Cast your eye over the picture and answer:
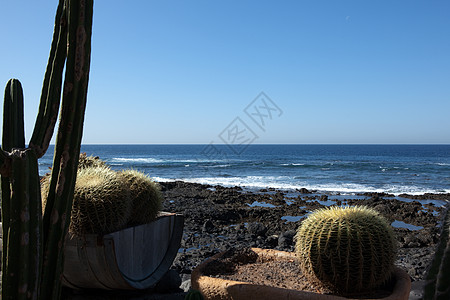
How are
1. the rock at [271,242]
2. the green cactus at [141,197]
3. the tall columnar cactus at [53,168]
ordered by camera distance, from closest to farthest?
1. the tall columnar cactus at [53,168]
2. the green cactus at [141,197]
3. the rock at [271,242]

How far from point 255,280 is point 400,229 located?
27.0ft

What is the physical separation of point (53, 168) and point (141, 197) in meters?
1.25

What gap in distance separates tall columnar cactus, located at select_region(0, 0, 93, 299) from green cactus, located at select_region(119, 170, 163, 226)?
1.02 meters

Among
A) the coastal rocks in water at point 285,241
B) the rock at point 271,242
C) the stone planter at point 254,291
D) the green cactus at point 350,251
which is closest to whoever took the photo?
the stone planter at point 254,291

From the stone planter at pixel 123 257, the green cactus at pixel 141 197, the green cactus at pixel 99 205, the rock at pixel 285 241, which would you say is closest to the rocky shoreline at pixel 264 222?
the rock at pixel 285 241

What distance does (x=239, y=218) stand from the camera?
1119cm

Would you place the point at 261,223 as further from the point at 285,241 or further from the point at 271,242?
the point at 285,241

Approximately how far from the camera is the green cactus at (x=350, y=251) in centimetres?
293

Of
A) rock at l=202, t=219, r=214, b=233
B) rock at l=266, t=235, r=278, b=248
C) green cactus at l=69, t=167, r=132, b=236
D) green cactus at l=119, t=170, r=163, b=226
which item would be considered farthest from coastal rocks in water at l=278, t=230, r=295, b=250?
green cactus at l=69, t=167, r=132, b=236

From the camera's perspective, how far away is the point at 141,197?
3676 mm

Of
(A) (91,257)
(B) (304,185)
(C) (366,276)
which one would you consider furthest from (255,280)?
(B) (304,185)

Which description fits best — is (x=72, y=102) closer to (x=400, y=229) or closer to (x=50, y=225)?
(x=50, y=225)

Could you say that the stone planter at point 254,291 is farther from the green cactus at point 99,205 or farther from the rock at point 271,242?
the rock at point 271,242

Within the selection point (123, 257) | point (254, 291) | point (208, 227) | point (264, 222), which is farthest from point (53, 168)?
point (264, 222)
